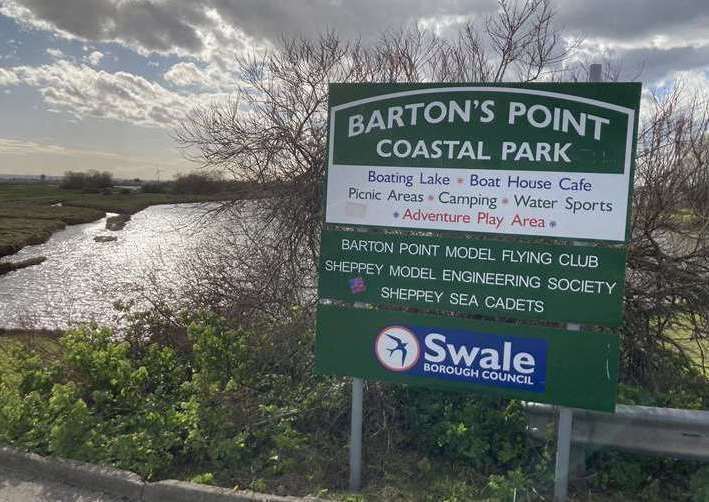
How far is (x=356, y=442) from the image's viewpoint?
331cm

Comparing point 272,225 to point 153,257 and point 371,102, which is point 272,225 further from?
point 153,257

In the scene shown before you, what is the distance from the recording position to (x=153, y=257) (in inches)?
424

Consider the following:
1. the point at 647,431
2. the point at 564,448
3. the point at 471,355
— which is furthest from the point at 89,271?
the point at 647,431

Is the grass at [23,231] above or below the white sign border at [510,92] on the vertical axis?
below

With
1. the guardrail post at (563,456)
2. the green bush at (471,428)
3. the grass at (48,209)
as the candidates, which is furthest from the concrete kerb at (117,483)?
the grass at (48,209)

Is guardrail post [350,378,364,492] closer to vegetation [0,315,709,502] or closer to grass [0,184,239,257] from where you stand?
vegetation [0,315,709,502]

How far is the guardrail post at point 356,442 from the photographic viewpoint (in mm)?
3246

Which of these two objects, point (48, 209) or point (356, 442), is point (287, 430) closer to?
point (356, 442)

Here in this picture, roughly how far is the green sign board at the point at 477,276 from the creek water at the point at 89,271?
3.54 m

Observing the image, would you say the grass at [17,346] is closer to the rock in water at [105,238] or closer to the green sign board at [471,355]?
the green sign board at [471,355]

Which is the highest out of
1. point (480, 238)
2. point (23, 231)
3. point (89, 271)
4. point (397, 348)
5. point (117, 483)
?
point (480, 238)

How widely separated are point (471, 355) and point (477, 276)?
501mm

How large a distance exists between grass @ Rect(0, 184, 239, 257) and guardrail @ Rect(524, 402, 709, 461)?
56.7ft

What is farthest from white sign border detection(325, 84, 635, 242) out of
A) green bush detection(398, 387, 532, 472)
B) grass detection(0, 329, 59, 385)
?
grass detection(0, 329, 59, 385)
